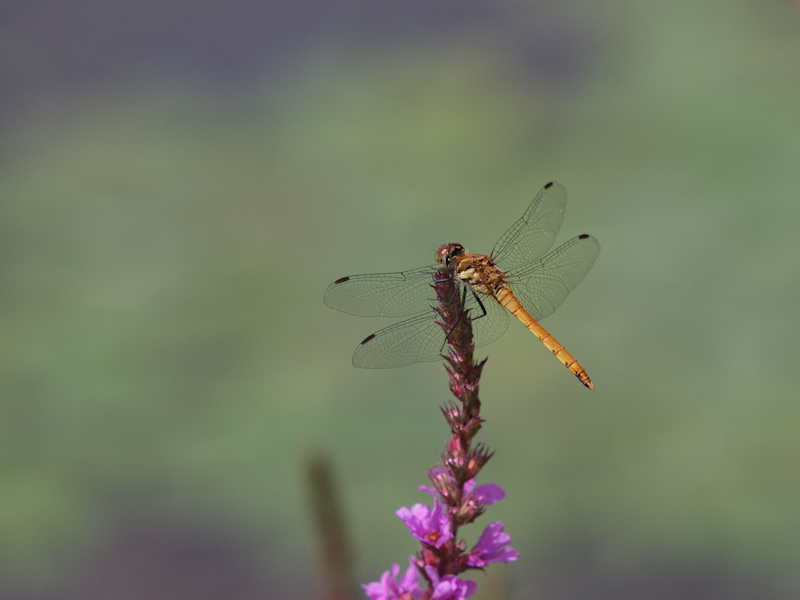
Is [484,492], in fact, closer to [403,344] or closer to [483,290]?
[403,344]

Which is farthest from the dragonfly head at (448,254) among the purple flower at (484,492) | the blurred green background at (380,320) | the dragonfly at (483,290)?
the blurred green background at (380,320)

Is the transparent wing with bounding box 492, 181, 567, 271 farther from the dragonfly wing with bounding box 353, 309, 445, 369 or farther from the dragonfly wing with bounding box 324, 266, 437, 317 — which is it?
the dragonfly wing with bounding box 353, 309, 445, 369

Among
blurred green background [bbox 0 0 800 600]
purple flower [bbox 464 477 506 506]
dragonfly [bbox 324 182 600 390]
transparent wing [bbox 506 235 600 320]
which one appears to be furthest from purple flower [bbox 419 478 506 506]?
Result: blurred green background [bbox 0 0 800 600]

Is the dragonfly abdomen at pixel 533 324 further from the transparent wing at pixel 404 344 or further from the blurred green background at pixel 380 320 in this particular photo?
the blurred green background at pixel 380 320

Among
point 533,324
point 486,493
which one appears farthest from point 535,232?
point 486,493

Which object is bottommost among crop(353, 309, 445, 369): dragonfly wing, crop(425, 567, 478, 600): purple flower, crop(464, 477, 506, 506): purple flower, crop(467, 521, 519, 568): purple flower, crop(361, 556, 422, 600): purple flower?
crop(425, 567, 478, 600): purple flower

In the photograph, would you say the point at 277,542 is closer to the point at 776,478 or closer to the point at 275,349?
the point at 275,349
